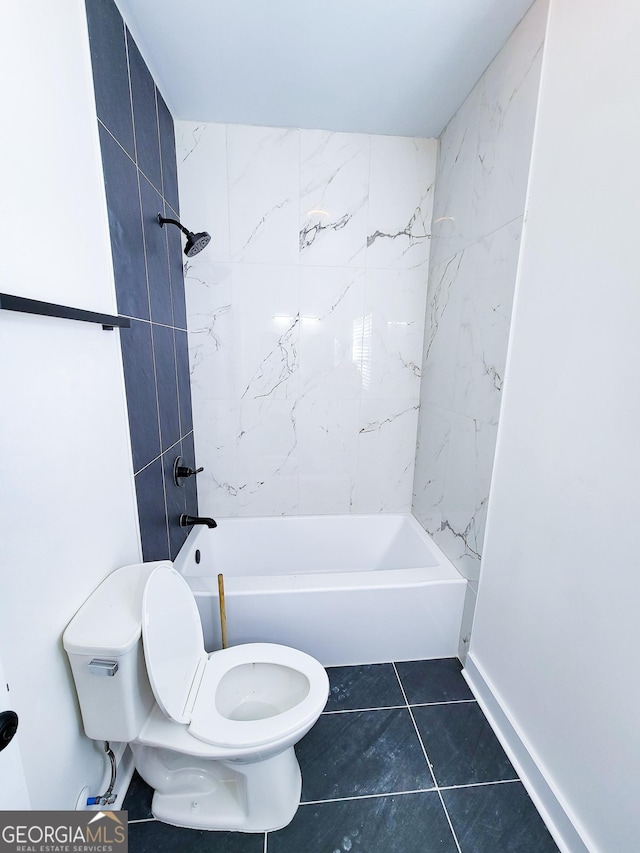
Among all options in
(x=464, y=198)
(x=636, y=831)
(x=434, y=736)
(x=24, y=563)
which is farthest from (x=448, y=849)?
(x=464, y=198)

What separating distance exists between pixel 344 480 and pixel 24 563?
66.8 inches

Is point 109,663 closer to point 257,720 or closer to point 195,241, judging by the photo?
point 257,720

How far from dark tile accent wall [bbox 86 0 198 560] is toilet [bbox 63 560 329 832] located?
0.39 m

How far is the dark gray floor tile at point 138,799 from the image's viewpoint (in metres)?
1.11

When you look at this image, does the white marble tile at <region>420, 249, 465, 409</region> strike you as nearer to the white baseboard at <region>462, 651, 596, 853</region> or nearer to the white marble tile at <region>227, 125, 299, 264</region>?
the white marble tile at <region>227, 125, 299, 264</region>

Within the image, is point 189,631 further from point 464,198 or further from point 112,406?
point 464,198

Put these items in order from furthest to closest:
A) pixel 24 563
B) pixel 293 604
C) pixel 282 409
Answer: pixel 282 409 → pixel 293 604 → pixel 24 563

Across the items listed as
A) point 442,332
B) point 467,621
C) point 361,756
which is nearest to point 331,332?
point 442,332

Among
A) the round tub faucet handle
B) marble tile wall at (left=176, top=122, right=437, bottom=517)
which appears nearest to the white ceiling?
marble tile wall at (left=176, top=122, right=437, bottom=517)

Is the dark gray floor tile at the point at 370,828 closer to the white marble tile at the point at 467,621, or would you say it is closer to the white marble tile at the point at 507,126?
the white marble tile at the point at 467,621

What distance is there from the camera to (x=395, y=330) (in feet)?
6.87

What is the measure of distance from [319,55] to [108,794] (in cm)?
255

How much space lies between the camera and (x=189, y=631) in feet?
3.92

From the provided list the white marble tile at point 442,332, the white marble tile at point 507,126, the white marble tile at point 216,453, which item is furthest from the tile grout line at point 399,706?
the white marble tile at point 507,126
